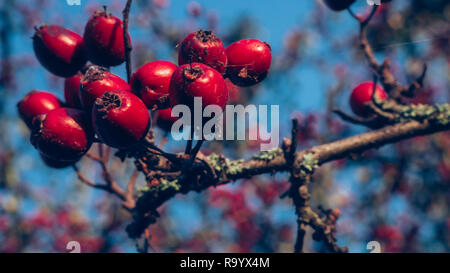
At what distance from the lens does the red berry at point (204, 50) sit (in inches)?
57.8

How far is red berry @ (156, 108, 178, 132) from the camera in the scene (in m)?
1.97

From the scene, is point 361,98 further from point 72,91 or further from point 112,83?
point 72,91

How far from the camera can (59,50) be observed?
1.80m

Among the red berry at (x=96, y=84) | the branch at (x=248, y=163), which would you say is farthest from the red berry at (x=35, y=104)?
the branch at (x=248, y=163)

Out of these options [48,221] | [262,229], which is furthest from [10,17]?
[262,229]

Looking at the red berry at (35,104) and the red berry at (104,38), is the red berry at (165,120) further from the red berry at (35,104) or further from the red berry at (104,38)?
the red berry at (35,104)

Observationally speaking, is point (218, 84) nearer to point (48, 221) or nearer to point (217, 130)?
point (217, 130)

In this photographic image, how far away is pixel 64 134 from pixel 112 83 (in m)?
0.30

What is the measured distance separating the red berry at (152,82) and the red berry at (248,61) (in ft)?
0.92

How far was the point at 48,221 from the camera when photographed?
903 centimetres

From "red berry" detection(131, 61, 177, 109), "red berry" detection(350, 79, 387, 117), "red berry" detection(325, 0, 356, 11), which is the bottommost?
"red berry" detection(131, 61, 177, 109)

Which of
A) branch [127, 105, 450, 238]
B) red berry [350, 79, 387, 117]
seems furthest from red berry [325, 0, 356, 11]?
branch [127, 105, 450, 238]

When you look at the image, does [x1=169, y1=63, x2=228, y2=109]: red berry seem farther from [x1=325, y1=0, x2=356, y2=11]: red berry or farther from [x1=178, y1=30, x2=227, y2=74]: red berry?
[x1=325, y1=0, x2=356, y2=11]: red berry
